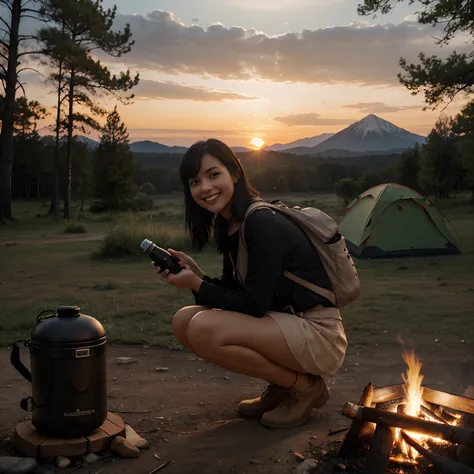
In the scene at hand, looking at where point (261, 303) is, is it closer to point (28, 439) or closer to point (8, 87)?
point (28, 439)

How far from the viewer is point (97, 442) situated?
125 inches

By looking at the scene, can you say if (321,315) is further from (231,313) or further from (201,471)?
(201,471)

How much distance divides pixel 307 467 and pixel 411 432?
52cm

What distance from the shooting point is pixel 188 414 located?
3939 mm

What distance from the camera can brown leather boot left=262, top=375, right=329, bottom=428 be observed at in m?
3.50

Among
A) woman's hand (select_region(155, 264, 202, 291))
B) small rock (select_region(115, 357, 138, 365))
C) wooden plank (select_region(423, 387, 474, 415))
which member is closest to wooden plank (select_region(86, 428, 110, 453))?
woman's hand (select_region(155, 264, 202, 291))

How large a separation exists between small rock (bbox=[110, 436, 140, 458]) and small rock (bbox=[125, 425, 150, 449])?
0.07 metres

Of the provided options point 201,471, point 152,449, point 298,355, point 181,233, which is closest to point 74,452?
point 152,449

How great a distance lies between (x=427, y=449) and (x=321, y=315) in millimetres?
1042

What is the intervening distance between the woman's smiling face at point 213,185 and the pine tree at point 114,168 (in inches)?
1363

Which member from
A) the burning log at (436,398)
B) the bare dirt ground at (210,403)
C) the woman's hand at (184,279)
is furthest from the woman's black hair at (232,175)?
the burning log at (436,398)

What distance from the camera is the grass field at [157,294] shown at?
21.3 feet

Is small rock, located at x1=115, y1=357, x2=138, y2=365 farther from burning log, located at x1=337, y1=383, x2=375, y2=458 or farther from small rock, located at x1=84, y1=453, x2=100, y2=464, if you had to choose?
burning log, located at x1=337, y1=383, x2=375, y2=458

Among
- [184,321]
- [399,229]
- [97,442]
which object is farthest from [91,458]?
[399,229]
